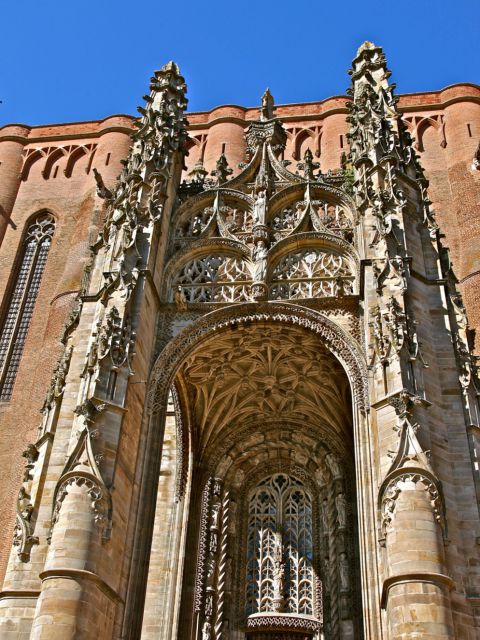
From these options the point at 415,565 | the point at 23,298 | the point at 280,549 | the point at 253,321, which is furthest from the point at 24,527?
the point at 23,298

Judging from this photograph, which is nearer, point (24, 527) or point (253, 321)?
point (24, 527)

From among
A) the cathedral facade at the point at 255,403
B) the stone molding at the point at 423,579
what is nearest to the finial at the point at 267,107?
the cathedral facade at the point at 255,403

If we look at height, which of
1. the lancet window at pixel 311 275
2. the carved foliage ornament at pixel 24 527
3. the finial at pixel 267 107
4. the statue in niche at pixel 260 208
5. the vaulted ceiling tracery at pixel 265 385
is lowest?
the carved foliage ornament at pixel 24 527

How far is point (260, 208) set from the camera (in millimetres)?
17922

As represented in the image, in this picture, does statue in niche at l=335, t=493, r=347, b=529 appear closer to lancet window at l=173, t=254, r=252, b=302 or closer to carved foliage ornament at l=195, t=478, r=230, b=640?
carved foliage ornament at l=195, t=478, r=230, b=640

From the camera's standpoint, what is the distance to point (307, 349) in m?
17.0

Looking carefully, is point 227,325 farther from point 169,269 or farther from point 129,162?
point 129,162

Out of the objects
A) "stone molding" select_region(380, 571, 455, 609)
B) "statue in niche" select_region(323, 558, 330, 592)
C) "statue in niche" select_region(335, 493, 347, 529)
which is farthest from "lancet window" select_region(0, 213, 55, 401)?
"stone molding" select_region(380, 571, 455, 609)

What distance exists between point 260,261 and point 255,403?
4261 mm

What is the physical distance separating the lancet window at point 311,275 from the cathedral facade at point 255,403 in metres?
0.05

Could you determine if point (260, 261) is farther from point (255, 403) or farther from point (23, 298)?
point (23, 298)

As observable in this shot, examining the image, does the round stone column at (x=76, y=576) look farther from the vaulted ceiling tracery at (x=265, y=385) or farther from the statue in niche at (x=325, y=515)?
the statue in niche at (x=325, y=515)

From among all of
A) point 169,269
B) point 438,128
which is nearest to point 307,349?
point 169,269

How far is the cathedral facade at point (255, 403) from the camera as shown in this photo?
12.0 m
